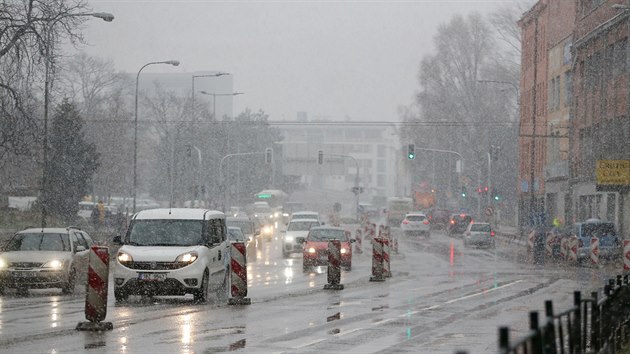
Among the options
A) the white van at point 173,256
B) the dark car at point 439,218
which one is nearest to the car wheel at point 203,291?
the white van at point 173,256

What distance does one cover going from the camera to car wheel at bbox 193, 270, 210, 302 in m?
23.8

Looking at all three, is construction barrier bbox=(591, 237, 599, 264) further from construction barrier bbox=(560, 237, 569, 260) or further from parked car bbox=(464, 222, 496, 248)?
parked car bbox=(464, 222, 496, 248)

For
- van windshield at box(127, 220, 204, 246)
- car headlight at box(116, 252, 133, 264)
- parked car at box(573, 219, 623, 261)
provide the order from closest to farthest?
car headlight at box(116, 252, 133, 264) < van windshield at box(127, 220, 204, 246) < parked car at box(573, 219, 623, 261)

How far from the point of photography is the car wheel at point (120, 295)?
2377cm

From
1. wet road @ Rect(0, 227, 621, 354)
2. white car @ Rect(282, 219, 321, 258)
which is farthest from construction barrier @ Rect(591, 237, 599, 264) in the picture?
white car @ Rect(282, 219, 321, 258)

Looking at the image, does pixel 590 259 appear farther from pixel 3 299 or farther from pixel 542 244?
pixel 3 299

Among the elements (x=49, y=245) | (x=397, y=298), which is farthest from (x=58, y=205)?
(x=397, y=298)

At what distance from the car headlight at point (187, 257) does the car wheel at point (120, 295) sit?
1190 mm

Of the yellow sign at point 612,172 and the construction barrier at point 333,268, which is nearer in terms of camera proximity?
the construction barrier at point 333,268

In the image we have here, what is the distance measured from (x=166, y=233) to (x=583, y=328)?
47.8 feet

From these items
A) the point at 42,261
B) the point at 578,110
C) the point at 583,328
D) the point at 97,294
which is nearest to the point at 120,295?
the point at 42,261

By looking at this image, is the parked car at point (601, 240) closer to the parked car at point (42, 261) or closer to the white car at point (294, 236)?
the white car at point (294, 236)

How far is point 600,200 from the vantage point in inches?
2542

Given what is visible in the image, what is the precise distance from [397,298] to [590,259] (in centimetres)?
2262
